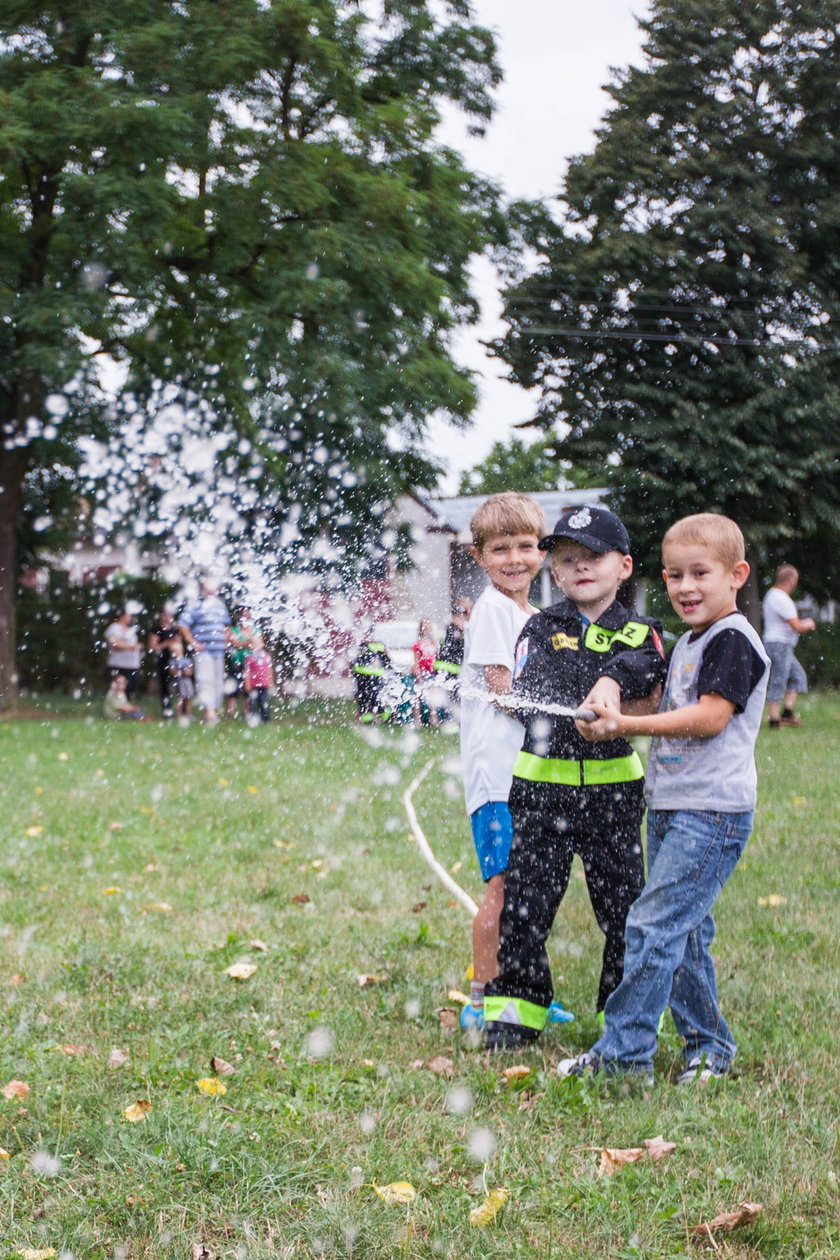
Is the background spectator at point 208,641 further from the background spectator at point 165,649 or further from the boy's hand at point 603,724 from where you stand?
the boy's hand at point 603,724

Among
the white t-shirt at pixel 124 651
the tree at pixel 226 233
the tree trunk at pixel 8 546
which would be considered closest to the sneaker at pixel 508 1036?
the tree at pixel 226 233

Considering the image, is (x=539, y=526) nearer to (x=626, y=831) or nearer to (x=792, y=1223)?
(x=626, y=831)

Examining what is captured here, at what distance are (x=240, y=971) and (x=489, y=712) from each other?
130 centimetres

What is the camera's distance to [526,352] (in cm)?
2066

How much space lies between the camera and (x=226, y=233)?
15.4 m

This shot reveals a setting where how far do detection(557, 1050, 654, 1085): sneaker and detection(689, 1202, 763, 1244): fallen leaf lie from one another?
68 centimetres

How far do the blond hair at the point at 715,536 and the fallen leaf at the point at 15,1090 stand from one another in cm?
220

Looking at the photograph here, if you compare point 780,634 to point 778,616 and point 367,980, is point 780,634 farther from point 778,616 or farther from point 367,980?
point 367,980

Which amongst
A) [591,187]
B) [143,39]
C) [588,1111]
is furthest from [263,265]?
[588,1111]

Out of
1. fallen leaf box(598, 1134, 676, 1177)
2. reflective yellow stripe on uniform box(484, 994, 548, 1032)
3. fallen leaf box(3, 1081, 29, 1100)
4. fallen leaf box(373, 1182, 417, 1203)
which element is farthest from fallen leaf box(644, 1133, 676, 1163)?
fallen leaf box(3, 1081, 29, 1100)

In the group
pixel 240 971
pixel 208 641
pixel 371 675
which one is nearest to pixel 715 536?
pixel 240 971

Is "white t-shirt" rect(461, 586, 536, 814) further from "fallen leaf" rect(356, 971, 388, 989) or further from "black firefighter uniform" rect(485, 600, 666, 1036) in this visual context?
"fallen leaf" rect(356, 971, 388, 989)

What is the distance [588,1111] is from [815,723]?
12.0m

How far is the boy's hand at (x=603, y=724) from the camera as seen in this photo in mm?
2949
